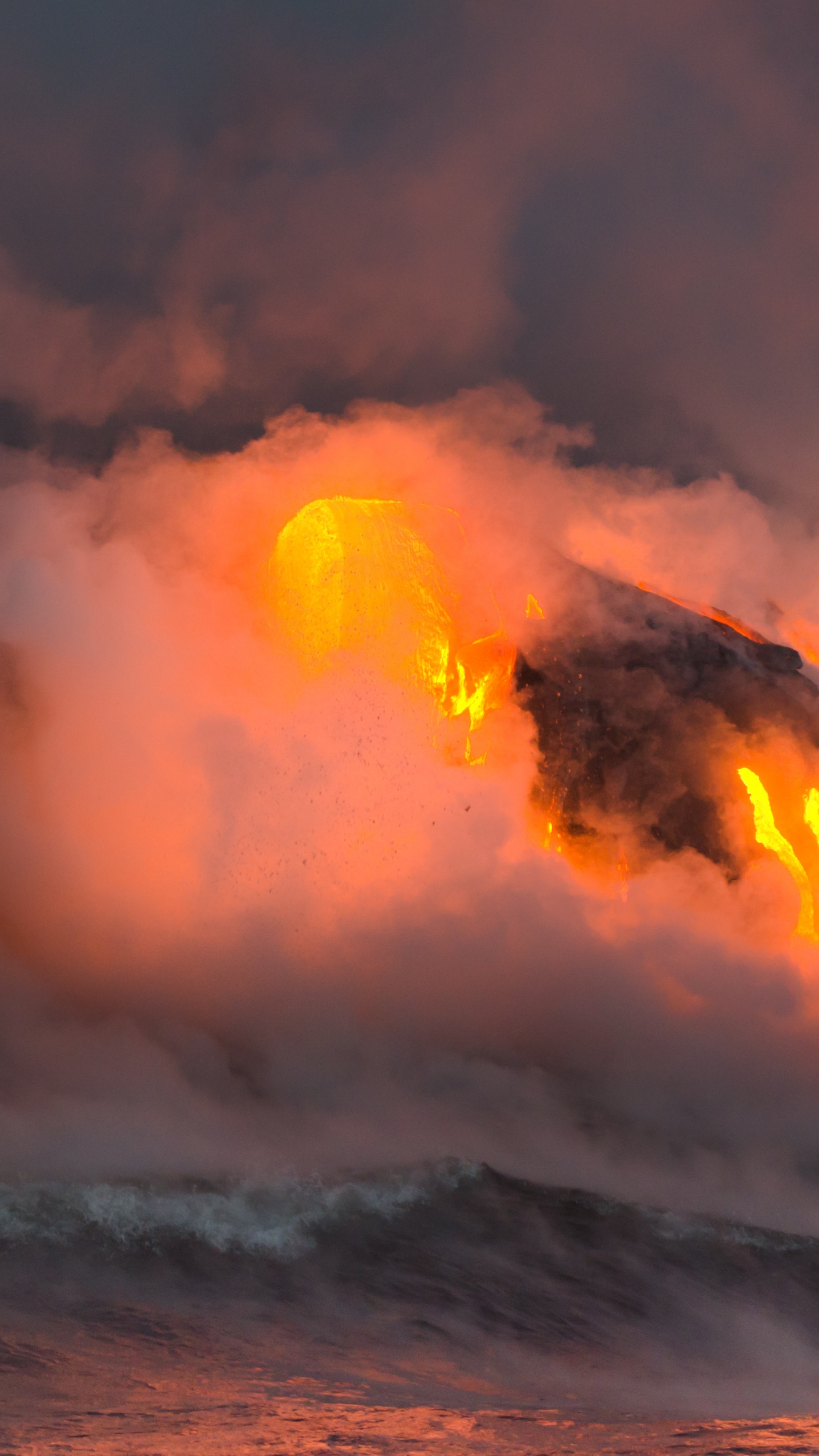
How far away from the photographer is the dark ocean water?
9789 millimetres

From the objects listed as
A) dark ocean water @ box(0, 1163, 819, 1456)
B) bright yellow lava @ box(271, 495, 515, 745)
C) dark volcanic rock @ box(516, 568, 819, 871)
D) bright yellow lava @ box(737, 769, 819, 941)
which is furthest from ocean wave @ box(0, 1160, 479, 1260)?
bright yellow lava @ box(737, 769, 819, 941)

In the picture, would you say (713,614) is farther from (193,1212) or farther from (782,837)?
(193,1212)

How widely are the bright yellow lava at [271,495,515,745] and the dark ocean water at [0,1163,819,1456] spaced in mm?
13704

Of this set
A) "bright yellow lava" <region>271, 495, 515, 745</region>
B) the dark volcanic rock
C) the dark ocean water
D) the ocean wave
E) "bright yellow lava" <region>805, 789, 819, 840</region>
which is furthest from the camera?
"bright yellow lava" <region>805, 789, 819, 840</region>

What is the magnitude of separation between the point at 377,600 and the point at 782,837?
1370 cm

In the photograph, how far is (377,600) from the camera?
2994cm

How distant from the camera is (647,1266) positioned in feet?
59.5

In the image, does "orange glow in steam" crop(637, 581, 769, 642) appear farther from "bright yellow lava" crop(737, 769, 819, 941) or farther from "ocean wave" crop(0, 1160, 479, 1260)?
"ocean wave" crop(0, 1160, 479, 1260)

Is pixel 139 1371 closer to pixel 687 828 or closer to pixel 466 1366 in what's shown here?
pixel 466 1366

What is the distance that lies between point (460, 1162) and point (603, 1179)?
11.0ft

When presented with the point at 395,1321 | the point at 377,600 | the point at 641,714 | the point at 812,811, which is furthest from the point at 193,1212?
the point at 812,811

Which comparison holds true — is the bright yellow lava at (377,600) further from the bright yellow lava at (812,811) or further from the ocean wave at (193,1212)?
the ocean wave at (193,1212)

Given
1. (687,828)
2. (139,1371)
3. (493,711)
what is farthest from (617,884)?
(139,1371)

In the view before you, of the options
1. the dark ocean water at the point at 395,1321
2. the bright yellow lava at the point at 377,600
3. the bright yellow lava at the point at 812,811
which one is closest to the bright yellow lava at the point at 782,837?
the bright yellow lava at the point at 812,811
